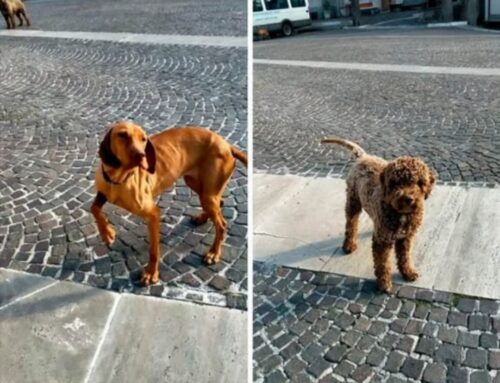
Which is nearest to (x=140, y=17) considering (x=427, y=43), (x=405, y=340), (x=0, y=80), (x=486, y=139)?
(x=0, y=80)

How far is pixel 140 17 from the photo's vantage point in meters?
16.3

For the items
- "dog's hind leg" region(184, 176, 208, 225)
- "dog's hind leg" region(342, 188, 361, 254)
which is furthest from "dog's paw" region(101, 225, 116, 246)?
"dog's hind leg" region(342, 188, 361, 254)

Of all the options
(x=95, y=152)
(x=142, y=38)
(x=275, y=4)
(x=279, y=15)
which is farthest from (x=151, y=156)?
(x=275, y=4)

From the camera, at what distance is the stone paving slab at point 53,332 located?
3135mm

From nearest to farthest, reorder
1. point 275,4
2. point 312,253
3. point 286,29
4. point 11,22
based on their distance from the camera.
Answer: point 312,253, point 11,22, point 275,4, point 286,29

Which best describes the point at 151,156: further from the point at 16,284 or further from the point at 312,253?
the point at 312,253

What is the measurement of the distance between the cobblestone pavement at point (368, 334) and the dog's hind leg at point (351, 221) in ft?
1.31

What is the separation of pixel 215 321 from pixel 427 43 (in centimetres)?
1602

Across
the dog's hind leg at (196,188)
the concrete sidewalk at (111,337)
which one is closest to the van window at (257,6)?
the dog's hind leg at (196,188)

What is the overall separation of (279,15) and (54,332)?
24392 mm

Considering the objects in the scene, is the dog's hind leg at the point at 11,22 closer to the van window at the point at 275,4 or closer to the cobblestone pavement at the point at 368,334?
the van window at the point at 275,4

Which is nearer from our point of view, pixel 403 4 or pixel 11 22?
pixel 11 22

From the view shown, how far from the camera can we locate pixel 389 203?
12.1 ft

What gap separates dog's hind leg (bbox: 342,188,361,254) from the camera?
4398 millimetres
